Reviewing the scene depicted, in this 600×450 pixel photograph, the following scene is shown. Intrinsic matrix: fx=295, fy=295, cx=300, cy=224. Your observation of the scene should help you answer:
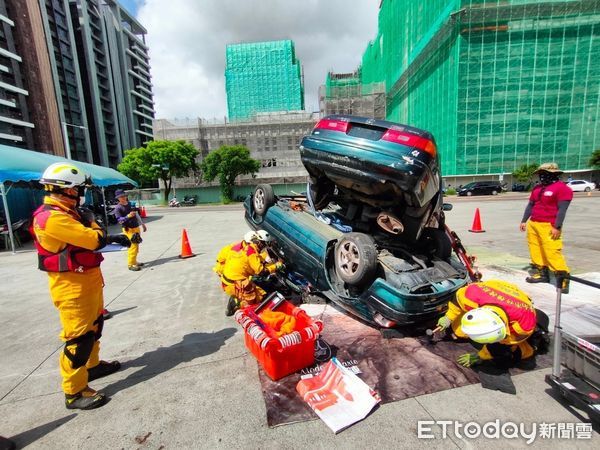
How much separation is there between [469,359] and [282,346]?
162 cm

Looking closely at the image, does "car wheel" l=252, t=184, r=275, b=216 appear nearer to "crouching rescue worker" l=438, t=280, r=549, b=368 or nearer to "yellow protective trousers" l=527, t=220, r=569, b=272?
"crouching rescue worker" l=438, t=280, r=549, b=368

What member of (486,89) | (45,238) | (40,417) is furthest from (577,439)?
(486,89)

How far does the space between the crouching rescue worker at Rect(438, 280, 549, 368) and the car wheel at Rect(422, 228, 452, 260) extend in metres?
1.15

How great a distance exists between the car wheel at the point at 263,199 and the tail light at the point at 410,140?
2.15 meters

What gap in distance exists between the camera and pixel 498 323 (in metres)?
2.13

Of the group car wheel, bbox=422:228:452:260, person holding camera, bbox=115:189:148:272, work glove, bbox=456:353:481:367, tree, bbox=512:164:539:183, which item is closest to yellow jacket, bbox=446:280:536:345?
work glove, bbox=456:353:481:367

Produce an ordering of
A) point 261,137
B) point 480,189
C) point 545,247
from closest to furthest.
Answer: point 545,247 < point 480,189 < point 261,137

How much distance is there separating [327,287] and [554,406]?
6.70 feet

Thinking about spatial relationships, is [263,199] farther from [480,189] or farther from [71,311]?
[480,189]

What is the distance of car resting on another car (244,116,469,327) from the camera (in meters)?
2.91

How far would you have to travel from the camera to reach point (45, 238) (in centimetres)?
217

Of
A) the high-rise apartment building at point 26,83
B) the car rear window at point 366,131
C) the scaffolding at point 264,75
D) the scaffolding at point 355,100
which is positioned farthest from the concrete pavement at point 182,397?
the scaffolding at point 264,75

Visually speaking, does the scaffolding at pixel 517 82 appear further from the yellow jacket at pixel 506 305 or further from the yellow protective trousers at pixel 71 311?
the yellow protective trousers at pixel 71 311

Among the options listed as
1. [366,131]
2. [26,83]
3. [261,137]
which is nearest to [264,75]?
[261,137]
